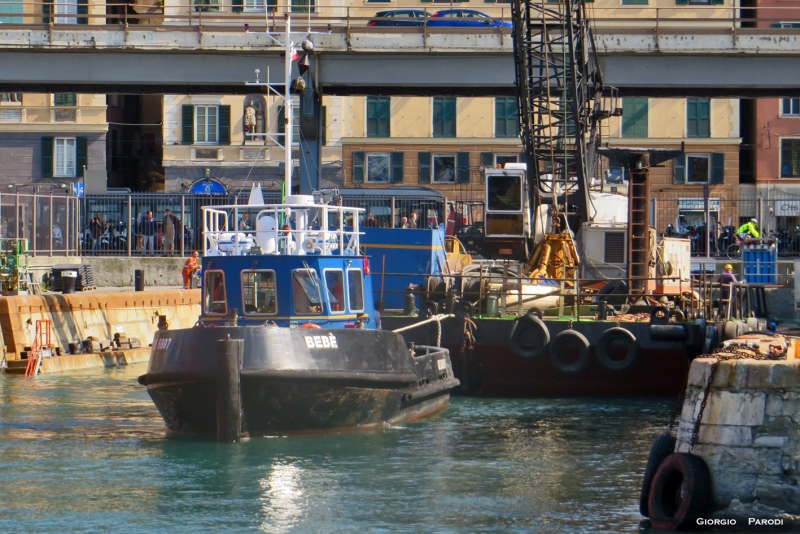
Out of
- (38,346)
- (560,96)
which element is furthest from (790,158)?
(38,346)

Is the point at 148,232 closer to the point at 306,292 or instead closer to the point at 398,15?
the point at 398,15

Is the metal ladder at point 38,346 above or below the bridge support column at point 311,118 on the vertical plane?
below

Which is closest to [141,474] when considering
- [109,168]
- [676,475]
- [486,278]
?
[676,475]

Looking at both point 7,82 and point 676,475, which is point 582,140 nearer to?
point 7,82

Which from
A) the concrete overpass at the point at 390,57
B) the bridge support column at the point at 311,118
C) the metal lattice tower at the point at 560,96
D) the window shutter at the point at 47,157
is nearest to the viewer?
the metal lattice tower at the point at 560,96

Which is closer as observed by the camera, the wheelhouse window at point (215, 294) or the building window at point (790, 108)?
the wheelhouse window at point (215, 294)

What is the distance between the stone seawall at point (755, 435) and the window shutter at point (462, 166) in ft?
135

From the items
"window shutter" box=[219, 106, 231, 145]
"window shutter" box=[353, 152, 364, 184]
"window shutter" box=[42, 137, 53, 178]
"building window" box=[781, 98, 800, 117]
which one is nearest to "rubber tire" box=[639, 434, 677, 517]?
"window shutter" box=[353, 152, 364, 184]

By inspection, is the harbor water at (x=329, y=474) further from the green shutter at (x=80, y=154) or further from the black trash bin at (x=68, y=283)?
the green shutter at (x=80, y=154)

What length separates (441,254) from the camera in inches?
1000

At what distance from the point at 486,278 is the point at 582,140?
636 cm

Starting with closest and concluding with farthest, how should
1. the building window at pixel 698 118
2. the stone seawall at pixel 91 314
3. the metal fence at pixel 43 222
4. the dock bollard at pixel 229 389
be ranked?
the dock bollard at pixel 229 389
the stone seawall at pixel 91 314
the metal fence at pixel 43 222
the building window at pixel 698 118

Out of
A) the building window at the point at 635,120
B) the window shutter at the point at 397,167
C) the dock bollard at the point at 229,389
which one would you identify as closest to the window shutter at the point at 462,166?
the window shutter at the point at 397,167

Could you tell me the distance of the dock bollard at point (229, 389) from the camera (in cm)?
1631
